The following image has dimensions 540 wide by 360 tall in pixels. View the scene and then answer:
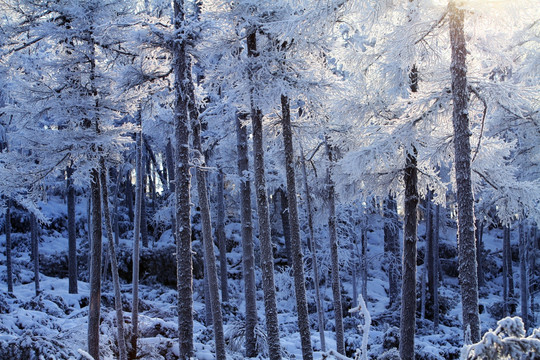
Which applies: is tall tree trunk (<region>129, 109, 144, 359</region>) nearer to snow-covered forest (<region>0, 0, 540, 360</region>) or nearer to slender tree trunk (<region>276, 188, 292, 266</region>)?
snow-covered forest (<region>0, 0, 540, 360</region>)

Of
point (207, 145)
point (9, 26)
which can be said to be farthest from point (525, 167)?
point (9, 26)

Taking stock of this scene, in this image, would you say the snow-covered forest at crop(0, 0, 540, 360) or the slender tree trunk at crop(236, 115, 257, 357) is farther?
the slender tree trunk at crop(236, 115, 257, 357)

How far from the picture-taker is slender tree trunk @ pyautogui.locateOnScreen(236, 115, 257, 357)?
12.3m

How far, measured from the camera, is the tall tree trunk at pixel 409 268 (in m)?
9.30

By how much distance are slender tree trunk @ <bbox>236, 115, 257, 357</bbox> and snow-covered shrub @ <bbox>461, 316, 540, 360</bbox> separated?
9.83 meters

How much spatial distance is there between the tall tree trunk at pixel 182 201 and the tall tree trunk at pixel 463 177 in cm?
551

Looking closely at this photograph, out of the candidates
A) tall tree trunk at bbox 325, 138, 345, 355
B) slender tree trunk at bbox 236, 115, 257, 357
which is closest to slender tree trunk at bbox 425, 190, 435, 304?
tall tree trunk at bbox 325, 138, 345, 355

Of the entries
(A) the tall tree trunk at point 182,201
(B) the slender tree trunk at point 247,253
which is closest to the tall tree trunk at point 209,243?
(A) the tall tree trunk at point 182,201

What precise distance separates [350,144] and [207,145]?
21.7 feet

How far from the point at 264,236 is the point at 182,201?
6.69ft

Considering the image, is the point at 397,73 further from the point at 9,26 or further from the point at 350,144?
the point at 9,26

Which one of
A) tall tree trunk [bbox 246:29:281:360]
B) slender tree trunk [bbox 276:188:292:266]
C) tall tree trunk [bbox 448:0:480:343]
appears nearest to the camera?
tall tree trunk [bbox 448:0:480:343]

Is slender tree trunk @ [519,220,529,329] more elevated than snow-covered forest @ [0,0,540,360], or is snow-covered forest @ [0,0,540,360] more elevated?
snow-covered forest @ [0,0,540,360]

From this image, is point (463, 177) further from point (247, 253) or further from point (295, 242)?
point (247, 253)
